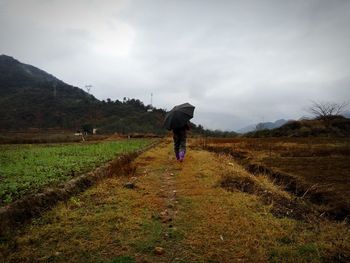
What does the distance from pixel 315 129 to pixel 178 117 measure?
36840 millimetres

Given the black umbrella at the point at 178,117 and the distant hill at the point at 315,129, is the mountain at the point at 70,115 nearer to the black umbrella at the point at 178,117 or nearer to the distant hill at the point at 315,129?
the distant hill at the point at 315,129

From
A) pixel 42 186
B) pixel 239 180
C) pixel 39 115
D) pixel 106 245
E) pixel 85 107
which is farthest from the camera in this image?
pixel 85 107

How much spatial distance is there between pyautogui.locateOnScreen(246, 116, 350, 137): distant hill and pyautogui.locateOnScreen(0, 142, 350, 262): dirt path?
131ft

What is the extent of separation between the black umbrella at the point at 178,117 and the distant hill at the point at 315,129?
34229 mm

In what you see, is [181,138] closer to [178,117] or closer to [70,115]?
[178,117]

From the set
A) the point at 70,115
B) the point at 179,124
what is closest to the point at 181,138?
the point at 179,124

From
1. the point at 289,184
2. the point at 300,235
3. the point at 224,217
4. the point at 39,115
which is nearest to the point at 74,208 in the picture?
the point at 224,217

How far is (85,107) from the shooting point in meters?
106

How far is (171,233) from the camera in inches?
214

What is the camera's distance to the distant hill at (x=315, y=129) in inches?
1722

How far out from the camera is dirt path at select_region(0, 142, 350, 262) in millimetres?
4664

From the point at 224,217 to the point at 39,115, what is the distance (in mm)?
99132

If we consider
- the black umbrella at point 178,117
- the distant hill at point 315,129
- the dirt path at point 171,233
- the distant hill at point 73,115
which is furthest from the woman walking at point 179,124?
the distant hill at point 73,115

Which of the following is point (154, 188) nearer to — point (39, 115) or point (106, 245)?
point (106, 245)
